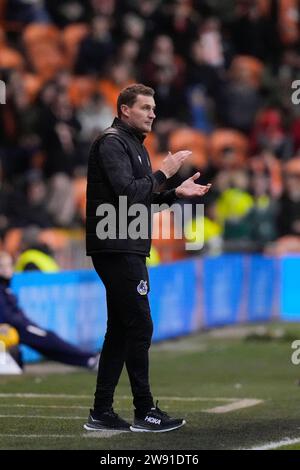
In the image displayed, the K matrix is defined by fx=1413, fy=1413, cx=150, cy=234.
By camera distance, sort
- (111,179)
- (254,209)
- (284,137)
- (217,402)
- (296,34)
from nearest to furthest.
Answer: (111,179), (217,402), (254,209), (284,137), (296,34)

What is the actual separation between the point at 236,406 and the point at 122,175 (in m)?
2.82

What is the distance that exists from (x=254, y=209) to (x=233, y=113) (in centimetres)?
341

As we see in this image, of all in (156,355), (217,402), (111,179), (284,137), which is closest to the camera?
(111,179)

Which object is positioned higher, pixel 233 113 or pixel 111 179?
pixel 233 113

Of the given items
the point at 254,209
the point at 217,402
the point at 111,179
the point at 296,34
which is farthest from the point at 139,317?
the point at 296,34

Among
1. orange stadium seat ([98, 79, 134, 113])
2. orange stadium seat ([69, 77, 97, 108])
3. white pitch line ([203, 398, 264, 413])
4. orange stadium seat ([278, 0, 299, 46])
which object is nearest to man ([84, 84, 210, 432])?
white pitch line ([203, 398, 264, 413])

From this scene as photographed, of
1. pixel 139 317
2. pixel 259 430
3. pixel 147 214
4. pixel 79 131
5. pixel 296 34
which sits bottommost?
pixel 259 430

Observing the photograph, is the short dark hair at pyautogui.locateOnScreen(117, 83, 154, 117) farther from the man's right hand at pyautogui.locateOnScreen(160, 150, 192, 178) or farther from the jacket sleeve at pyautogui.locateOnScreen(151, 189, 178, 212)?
the jacket sleeve at pyautogui.locateOnScreen(151, 189, 178, 212)

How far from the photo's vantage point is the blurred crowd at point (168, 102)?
2011 cm

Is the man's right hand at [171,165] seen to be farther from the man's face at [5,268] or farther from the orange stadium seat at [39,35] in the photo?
the orange stadium seat at [39,35]

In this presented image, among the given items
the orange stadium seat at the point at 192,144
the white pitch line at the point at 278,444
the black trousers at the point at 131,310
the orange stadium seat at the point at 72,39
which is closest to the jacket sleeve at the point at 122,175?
the black trousers at the point at 131,310

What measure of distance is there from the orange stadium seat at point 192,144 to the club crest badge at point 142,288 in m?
12.5

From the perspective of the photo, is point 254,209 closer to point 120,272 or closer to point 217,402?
point 217,402

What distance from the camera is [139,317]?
941cm
